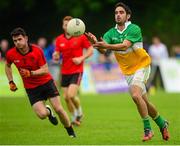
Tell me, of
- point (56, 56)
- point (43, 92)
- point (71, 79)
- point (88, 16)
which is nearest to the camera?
point (43, 92)

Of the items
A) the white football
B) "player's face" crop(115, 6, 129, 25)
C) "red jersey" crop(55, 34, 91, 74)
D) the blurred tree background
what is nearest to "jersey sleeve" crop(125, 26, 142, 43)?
"player's face" crop(115, 6, 129, 25)

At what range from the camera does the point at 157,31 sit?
45.1 metres

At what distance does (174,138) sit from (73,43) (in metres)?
5.24

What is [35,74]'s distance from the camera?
14.7 meters

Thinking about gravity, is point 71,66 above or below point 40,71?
below

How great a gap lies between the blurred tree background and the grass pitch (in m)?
16.9

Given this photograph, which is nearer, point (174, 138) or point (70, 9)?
point (174, 138)

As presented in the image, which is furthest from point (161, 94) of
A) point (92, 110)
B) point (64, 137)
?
point (64, 137)

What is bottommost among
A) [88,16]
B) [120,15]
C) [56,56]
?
[88,16]

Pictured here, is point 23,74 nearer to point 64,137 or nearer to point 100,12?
point 64,137

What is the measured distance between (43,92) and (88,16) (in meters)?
30.1

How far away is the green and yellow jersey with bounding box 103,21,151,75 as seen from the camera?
14609mm

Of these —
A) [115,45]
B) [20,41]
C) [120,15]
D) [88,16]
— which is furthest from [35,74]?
[88,16]

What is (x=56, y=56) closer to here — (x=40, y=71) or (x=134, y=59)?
(x=40, y=71)
